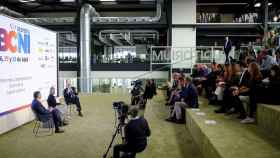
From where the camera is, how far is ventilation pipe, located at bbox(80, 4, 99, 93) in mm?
14641

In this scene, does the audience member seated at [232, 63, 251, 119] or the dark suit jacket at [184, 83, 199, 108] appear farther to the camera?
the dark suit jacket at [184, 83, 199, 108]

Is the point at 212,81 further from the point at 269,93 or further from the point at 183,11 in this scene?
the point at 183,11

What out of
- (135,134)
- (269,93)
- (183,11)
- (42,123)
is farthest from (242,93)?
(183,11)

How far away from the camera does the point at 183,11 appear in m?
15.1

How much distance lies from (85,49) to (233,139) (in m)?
11.6

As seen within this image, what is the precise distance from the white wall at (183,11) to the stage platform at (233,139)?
997 centimetres

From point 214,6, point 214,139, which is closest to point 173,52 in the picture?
point 214,6

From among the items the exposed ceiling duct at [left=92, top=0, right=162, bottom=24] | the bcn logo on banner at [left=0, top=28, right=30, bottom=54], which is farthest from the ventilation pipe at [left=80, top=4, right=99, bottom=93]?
the bcn logo on banner at [left=0, top=28, right=30, bottom=54]

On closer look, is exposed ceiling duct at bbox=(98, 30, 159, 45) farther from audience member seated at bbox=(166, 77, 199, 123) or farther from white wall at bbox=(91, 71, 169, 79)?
audience member seated at bbox=(166, 77, 199, 123)

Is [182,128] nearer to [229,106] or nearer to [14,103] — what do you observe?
[229,106]

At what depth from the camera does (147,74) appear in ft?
49.4

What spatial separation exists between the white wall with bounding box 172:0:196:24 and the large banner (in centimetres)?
751

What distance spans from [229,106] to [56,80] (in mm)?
5650

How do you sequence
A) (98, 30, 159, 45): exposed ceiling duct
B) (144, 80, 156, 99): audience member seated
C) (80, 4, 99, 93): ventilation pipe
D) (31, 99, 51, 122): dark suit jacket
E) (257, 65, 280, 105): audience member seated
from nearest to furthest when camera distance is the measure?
(257, 65, 280, 105): audience member seated → (31, 99, 51, 122): dark suit jacket → (144, 80, 156, 99): audience member seated → (80, 4, 99, 93): ventilation pipe → (98, 30, 159, 45): exposed ceiling duct
